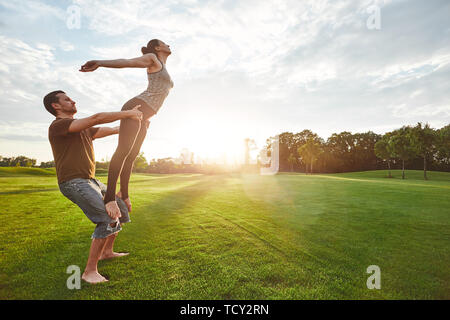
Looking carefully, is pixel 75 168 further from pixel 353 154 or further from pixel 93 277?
pixel 353 154

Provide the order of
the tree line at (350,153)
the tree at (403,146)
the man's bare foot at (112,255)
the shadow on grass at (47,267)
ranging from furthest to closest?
the tree line at (350,153), the tree at (403,146), the man's bare foot at (112,255), the shadow on grass at (47,267)

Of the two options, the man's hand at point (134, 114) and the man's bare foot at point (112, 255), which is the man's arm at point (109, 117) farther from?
the man's bare foot at point (112, 255)

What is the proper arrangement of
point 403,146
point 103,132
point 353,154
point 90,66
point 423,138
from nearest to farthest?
1. point 90,66
2. point 103,132
3. point 423,138
4. point 403,146
5. point 353,154

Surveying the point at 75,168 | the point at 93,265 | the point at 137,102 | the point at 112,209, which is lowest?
the point at 93,265

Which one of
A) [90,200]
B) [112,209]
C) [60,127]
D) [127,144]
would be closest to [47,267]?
[90,200]

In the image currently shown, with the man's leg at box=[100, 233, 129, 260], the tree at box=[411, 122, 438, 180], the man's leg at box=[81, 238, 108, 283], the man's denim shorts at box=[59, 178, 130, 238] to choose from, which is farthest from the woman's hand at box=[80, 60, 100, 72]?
the tree at box=[411, 122, 438, 180]

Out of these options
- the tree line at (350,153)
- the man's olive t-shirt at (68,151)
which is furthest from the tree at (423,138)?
the man's olive t-shirt at (68,151)

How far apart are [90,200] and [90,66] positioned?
153 cm

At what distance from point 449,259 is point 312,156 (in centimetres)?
5395

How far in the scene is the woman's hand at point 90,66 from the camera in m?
2.14

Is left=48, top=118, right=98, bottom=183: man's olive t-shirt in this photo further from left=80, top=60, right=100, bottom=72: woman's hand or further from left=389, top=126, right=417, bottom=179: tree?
left=389, top=126, right=417, bottom=179: tree

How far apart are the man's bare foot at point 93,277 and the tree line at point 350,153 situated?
50293mm

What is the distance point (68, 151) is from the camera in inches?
101
